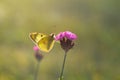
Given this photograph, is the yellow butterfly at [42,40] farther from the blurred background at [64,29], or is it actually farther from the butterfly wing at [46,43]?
the blurred background at [64,29]

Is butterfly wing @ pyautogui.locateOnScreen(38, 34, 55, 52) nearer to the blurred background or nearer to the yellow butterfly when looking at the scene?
the yellow butterfly

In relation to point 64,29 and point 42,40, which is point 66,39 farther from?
point 64,29

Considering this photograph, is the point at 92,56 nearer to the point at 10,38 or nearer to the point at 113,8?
the point at 10,38

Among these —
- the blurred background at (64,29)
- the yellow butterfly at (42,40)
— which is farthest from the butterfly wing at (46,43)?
the blurred background at (64,29)

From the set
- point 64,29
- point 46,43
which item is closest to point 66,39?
point 46,43

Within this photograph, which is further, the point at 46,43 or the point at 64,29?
the point at 64,29

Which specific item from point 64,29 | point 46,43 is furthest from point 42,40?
point 64,29
